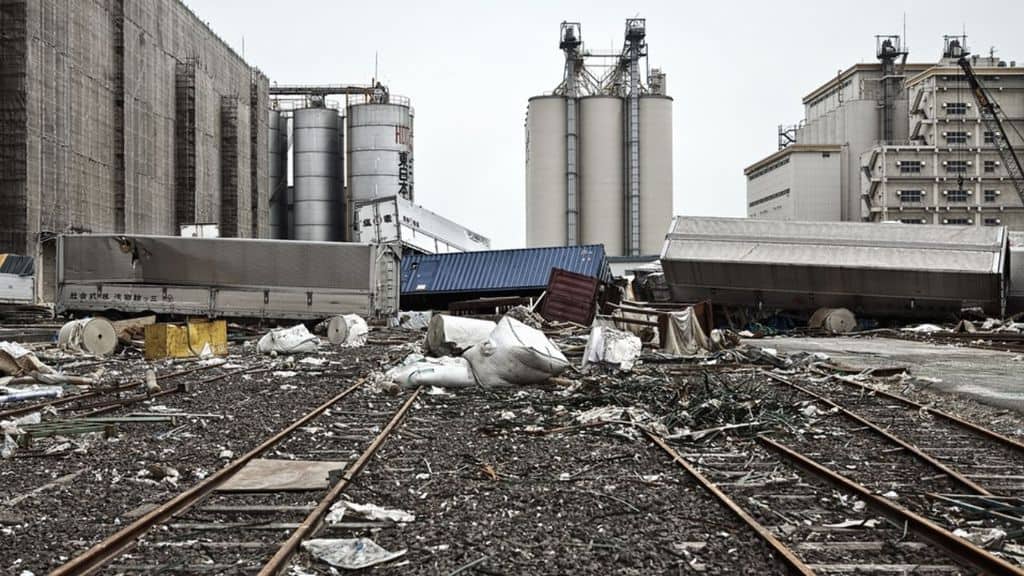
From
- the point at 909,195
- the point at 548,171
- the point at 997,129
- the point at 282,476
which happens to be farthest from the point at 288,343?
the point at 997,129

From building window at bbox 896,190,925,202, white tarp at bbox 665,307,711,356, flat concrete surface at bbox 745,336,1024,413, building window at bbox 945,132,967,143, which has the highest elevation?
building window at bbox 945,132,967,143

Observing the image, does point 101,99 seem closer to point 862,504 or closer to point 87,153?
point 87,153

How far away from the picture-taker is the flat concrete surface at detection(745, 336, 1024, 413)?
531 inches

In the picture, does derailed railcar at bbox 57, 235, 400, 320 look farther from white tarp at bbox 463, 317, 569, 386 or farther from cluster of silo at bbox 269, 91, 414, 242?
cluster of silo at bbox 269, 91, 414, 242

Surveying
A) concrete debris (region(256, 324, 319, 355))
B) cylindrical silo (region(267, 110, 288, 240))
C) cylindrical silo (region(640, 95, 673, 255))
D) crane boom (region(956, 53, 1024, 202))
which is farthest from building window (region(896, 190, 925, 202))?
concrete debris (region(256, 324, 319, 355))

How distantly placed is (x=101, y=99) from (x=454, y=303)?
2022 centimetres

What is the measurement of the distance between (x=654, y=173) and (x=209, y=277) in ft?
99.6

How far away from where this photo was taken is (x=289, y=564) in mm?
5090

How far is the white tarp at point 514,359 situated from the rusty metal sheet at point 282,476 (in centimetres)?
568

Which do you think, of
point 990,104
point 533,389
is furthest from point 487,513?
point 990,104

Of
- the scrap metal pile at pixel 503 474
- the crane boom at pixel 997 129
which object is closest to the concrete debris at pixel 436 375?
the scrap metal pile at pixel 503 474

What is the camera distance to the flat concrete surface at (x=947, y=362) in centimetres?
1348

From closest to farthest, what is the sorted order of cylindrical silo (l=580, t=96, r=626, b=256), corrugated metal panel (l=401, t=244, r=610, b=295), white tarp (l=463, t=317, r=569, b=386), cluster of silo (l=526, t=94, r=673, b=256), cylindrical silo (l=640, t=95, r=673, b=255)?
1. white tarp (l=463, t=317, r=569, b=386)
2. corrugated metal panel (l=401, t=244, r=610, b=295)
3. cylindrical silo (l=640, t=95, r=673, b=255)
4. cluster of silo (l=526, t=94, r=673, b=256)
5. cylindrical silo (l=580, t=96, r=626, b=256)

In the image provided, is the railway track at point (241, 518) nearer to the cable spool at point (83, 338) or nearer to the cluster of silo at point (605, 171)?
the cable spool at point (83, 338)
